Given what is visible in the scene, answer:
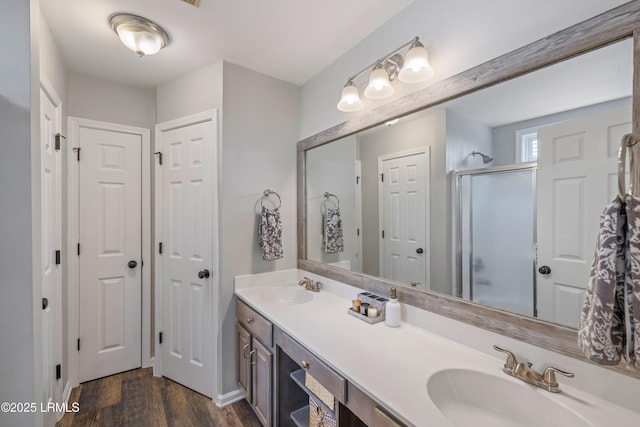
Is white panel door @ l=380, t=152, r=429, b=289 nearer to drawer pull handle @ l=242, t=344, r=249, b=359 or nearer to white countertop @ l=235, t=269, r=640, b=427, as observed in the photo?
white countertop @ l=235, t=269, r=640, b=427

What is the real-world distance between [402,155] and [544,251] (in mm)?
792

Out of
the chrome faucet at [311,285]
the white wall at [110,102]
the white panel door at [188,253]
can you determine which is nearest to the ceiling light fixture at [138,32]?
the white panel door at [188,253]

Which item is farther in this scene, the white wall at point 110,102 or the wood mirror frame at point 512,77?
the white wall at point 110,102

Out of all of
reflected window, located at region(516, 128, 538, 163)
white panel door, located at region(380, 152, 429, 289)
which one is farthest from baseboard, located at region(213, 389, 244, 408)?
reflected window, located at region(516, 128, 538, 163)

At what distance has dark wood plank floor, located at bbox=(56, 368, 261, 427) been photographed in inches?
72.7

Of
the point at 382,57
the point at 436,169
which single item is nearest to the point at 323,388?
the point at 436,169

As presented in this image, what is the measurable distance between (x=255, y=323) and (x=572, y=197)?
1668mm

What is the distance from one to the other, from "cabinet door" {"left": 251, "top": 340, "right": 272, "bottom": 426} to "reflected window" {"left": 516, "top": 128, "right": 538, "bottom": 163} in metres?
1.56

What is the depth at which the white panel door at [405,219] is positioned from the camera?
57.7 inches

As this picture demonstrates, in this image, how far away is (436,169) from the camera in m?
1.40

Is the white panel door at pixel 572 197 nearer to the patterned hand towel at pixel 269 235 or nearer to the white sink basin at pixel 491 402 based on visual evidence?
the white sink basin at pixel 491 402

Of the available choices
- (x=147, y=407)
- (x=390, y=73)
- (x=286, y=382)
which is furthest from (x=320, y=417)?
(x=390, y=73)

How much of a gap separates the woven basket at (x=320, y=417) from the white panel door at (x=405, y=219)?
2.35 ft

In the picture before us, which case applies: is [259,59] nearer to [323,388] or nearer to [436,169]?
A: [436,169]
